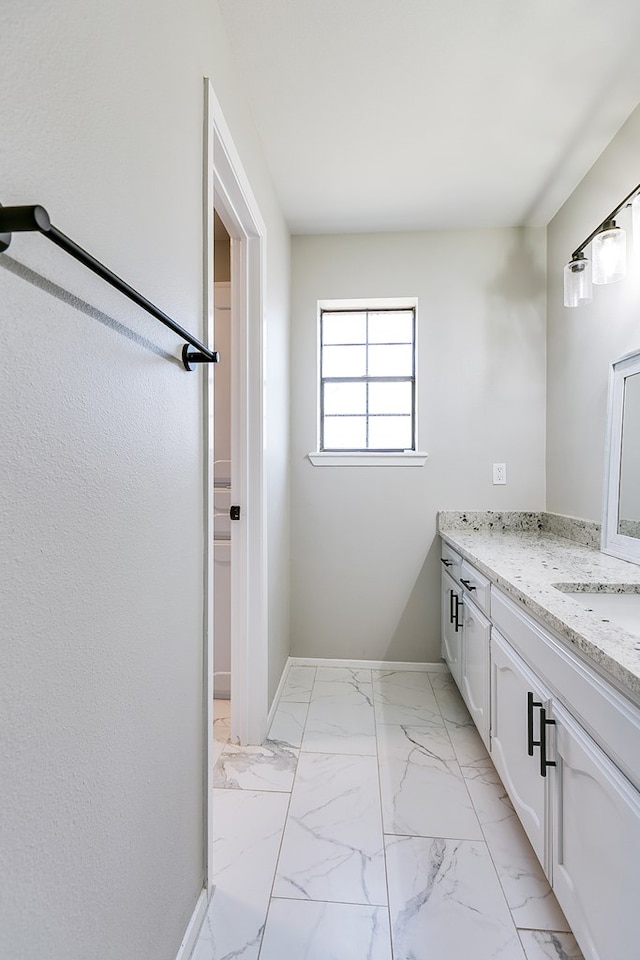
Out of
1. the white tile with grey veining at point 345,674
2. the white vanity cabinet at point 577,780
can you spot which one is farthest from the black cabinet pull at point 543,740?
the white tile with grey veining at point 345,674

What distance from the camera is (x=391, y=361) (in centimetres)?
286

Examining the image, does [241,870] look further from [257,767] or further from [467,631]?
[467,631]

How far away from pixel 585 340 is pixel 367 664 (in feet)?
6.64

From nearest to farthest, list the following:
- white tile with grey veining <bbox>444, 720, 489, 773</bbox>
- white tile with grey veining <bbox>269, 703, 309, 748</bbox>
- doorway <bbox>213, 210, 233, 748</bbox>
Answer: white tile with grey veining <bbox>444, 720, 489, 773</bbox> → white tile with grey veining <bbox>269, 703, 309, 748</bbox> → doorway <bbox>213, 210, 233, 748</bbox>

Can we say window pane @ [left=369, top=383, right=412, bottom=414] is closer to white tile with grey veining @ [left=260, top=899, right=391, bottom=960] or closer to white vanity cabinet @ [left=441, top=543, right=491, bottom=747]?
white vanity cabinet @ [left=441, top=543, right=491, bottom=747]

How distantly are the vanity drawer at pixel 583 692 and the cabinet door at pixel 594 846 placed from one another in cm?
4

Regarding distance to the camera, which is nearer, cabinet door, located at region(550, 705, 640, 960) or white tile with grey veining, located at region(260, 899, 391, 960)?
cabinet door, located at region(550, 705, 640, 960)

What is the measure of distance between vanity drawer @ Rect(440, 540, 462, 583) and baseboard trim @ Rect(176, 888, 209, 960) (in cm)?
152

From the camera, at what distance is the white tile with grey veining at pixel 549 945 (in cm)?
115

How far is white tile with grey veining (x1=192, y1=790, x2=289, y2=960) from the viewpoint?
3.86 feet

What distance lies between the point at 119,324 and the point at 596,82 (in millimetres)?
1910

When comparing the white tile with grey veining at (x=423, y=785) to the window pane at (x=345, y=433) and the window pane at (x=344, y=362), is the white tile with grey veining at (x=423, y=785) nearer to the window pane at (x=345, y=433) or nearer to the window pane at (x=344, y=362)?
the window pane at (x=345, y=433)

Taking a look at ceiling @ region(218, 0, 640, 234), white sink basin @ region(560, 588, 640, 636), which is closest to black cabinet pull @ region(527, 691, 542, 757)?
white sink basin @ region(560, 588, 640, 636)

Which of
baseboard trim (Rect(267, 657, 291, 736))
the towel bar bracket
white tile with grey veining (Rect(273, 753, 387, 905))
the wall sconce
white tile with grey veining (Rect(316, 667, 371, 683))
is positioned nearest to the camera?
the towel bar bracket
